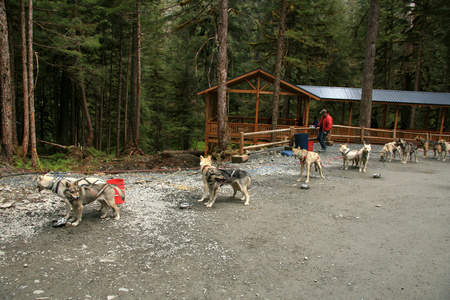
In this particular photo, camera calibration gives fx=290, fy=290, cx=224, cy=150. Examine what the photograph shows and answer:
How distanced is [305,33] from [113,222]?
20809 mm

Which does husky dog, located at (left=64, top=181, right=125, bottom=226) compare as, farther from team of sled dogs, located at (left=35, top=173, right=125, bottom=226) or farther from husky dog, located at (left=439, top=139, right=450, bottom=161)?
husky dog, located at (left=439, top=139, right=450, bottom=161)

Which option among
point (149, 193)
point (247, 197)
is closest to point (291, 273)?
point (247, 197)

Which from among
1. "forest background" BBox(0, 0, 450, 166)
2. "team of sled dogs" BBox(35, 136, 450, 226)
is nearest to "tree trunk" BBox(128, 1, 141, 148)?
"forest background" BBox(0, 0, 450, 166)

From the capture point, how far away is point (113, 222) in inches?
232

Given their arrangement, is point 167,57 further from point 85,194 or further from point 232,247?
point 232,247

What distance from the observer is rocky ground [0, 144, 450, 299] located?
3859mm

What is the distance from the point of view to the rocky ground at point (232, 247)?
3.86 m

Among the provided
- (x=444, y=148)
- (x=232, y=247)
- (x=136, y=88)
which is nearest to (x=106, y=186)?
(x=232, y=247)

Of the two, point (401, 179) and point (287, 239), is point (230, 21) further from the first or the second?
point (287, 239)

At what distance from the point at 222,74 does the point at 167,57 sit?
2521 centimetres

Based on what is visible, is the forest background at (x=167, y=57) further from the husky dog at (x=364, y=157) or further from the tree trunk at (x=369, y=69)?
the husky dog at (x=364, y=157)

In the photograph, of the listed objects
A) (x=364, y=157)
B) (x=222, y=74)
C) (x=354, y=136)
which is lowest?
(x=364, y=157)

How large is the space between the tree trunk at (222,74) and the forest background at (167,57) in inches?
45.4

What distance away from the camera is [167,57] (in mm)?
36688
